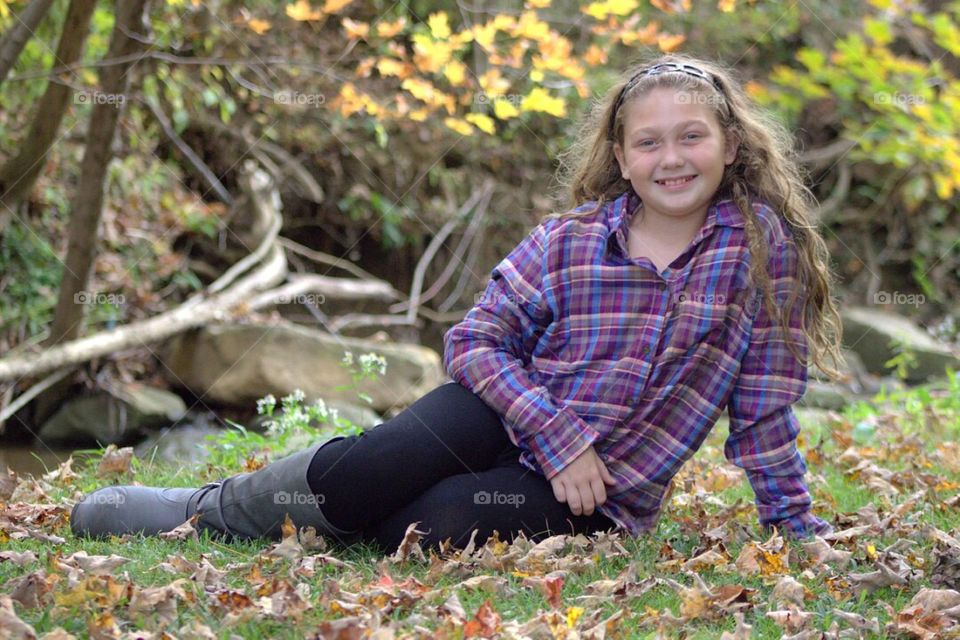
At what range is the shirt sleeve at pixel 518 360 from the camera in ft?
7.52

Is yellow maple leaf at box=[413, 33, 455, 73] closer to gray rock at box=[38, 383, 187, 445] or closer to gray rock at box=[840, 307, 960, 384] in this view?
gray rock at box=[38, 383, 187, 445]

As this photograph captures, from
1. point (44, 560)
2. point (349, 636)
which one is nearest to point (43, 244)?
point (44, 560)

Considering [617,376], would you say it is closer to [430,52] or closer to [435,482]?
[435,482]

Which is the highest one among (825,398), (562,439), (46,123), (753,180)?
(46,123)

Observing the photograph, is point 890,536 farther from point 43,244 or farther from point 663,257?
point 43,244

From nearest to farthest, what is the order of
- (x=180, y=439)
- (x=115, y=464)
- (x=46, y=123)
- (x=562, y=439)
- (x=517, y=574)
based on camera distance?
(x=517, y=574) → (x=562, y=439) → (x=115, y=464) → (x=46, y=123) → (x=180, y=439)

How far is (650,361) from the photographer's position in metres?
2.33

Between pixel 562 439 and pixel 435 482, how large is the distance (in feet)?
0.99

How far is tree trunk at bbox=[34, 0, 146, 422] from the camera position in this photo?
160 inches

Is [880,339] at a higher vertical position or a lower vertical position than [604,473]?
lower

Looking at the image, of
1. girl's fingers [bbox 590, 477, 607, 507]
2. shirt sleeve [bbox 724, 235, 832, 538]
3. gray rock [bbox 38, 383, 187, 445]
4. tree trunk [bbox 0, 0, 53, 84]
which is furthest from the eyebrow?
gray rock [bbox 38, 383, 187, 445]

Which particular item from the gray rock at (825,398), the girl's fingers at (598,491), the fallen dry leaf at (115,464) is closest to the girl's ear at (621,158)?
the girl's fingers at (598,491)

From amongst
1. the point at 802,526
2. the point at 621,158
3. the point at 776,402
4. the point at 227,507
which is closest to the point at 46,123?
the point at 227,507

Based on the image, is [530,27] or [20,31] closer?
[20,31]
